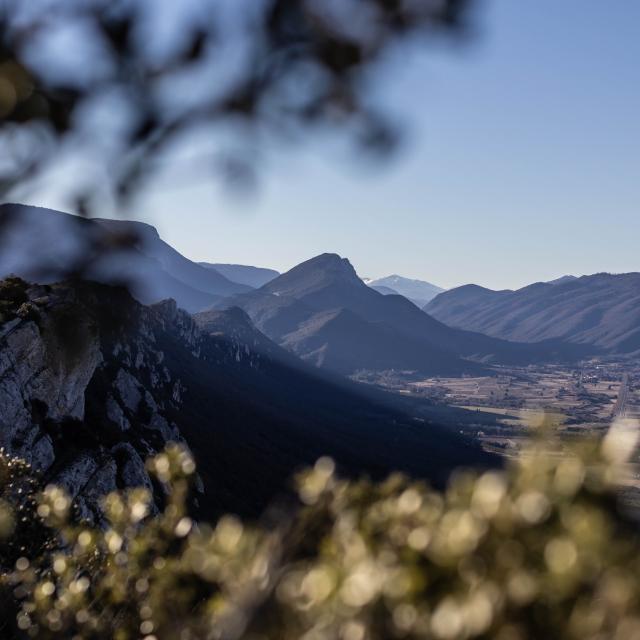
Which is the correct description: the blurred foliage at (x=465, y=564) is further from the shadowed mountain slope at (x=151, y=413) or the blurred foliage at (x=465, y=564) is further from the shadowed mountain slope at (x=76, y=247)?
the shadowed mountain slope at (x=76, y=247)

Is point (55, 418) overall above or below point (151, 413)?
above

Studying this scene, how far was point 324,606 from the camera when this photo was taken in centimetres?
279

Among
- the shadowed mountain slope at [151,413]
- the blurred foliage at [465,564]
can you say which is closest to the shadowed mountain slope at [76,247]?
the shadowed mountain slope at [151,413]

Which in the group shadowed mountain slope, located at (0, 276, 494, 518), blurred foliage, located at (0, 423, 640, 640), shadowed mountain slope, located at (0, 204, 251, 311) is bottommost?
shadowed mountain slope, located at (0, 276, 494, 518)

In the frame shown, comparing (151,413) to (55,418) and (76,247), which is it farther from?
(76,247)

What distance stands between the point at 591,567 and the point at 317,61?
15.6 feet

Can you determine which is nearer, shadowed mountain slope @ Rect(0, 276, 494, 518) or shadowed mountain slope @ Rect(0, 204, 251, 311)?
shadowed mountain slope @ Rect(0, 204, 251, 311)

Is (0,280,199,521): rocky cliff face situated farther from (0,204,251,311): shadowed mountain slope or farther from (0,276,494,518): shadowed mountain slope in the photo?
(0,204,251,311): shadowed mountain slope

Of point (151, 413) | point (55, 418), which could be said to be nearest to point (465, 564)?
point (55, 418)

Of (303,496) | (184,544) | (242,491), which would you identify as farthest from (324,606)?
(242,491)

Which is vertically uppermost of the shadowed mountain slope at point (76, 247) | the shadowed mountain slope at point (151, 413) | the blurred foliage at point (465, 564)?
the shadowed mountain slope at point (76, 247)

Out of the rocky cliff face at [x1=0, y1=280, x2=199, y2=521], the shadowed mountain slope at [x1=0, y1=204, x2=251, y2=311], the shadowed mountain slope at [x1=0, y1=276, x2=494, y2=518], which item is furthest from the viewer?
the rocky cliff face at [x1=0, y1=280, x2=199, y2=521]

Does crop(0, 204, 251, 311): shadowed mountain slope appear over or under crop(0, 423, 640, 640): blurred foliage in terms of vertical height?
over

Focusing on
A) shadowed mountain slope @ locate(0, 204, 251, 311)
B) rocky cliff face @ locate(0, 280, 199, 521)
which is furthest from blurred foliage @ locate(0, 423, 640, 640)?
rocky cliff face @ locate(0, 280, 199, 521)
